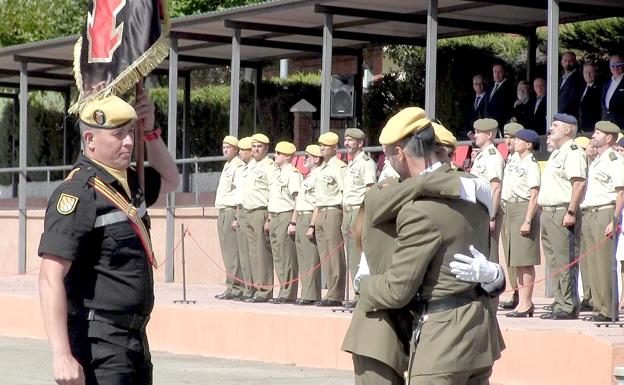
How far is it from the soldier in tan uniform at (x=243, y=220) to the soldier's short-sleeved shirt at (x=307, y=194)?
102 centimetres

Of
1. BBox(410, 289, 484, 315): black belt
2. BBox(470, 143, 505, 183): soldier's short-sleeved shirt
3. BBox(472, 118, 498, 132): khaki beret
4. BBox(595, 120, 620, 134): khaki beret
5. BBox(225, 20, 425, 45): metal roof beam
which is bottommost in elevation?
BBox(410, 289, 484, 315): black belt

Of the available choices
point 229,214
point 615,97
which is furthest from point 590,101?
point 229,214

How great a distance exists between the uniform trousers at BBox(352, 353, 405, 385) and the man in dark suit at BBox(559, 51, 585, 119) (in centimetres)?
1204

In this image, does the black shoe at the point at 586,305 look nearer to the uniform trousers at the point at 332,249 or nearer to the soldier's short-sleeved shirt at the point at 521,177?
the soldier's short-sleeved shirt at the point at 521,177

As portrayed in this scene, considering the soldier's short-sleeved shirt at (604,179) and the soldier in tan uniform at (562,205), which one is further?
the soldier in tan uniform at (562,205)

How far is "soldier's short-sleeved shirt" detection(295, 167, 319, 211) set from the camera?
54.9 ft

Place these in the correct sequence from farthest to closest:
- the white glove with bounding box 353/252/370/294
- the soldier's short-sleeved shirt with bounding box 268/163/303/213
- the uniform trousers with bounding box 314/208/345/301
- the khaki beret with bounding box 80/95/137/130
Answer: the soldier's short-sleeved shirt with bounding box 268/163/303/213 < the uniform trousers with bounding box 314/208/345/301 < the white glove with bounding box 353/252/370/294 < the khaki beret with bounding box 80/95/137/130

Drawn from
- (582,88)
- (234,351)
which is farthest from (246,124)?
(234,351)

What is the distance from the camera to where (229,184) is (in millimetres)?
18297

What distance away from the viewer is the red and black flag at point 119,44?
6.34 metres

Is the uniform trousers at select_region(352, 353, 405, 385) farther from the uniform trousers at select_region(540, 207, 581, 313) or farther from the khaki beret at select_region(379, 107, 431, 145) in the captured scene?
the uniform trousers at select_region(540, 207, 581, 313)

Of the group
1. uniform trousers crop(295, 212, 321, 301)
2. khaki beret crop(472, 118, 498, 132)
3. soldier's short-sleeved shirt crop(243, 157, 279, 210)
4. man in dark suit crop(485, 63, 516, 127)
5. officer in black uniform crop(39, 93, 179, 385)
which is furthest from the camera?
man in dark suit crop(485, 63, 516, 127)

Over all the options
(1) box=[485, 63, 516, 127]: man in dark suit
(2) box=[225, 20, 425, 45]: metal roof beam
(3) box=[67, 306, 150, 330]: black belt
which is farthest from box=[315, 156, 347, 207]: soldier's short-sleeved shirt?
(3) box=[67, 306, 150, 330]: black belt

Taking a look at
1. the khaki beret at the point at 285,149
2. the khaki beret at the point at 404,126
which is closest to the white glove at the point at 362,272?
the khaki beret at the point at 404,126
